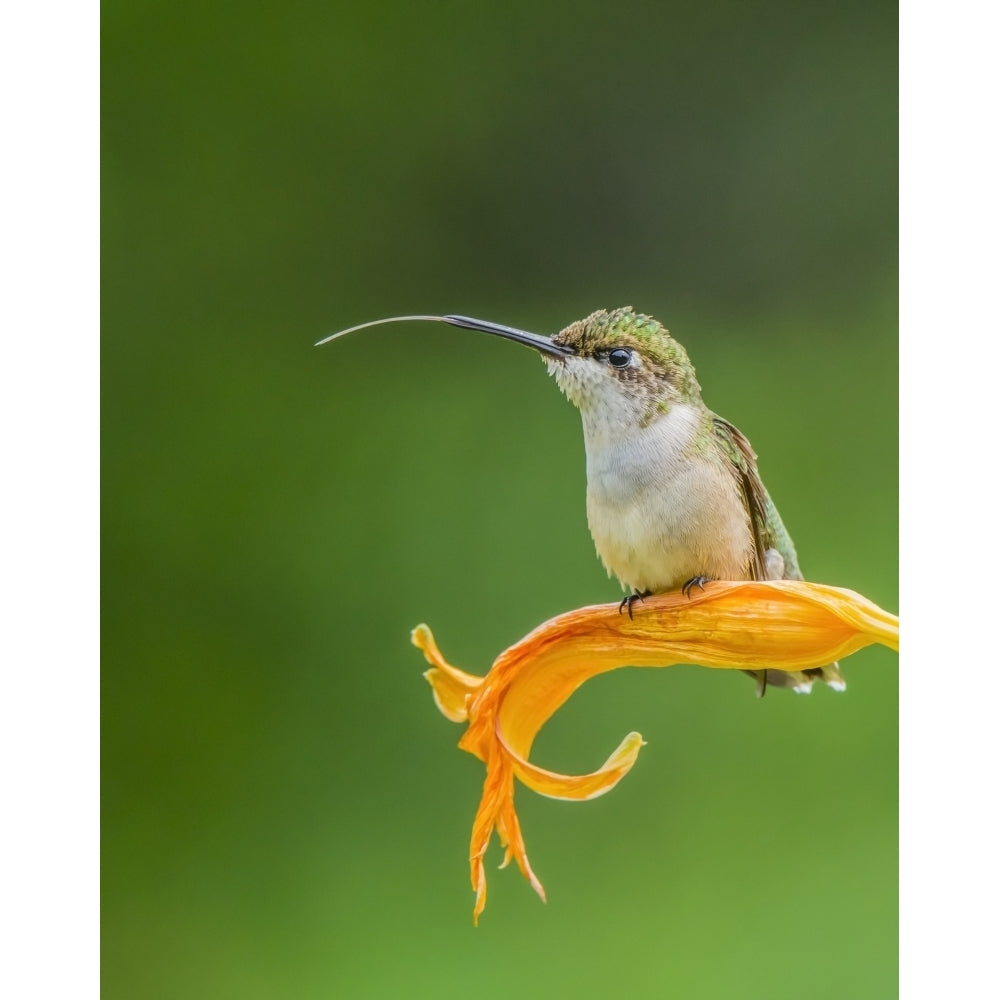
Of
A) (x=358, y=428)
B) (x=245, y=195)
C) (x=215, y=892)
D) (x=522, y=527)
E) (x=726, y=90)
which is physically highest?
(x=726, y=90)

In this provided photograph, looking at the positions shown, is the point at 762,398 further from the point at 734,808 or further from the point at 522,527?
the point at 734,808

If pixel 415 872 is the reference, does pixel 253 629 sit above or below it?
above

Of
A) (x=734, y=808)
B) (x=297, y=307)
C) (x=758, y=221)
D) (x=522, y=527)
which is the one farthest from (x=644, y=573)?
(x=297, y=307)

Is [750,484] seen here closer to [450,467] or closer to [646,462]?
[646,462]

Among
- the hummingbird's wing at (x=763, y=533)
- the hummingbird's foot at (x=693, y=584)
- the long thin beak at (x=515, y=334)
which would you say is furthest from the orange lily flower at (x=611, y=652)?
the long thin beak at (x=515, y=334)
